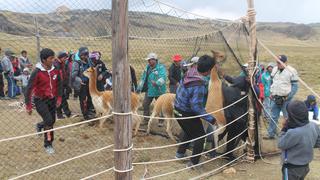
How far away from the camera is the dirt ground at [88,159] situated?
569cm

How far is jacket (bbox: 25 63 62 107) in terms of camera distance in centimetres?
570

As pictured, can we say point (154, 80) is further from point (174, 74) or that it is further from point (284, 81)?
point (284, 81)

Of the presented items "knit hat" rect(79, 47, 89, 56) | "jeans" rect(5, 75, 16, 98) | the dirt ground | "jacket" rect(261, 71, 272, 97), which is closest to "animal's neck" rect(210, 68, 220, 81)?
the dirt ground

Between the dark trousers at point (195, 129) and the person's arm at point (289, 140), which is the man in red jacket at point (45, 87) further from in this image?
the person's arm at point (289, 140)

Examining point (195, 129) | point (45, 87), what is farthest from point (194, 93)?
point (45, 87)

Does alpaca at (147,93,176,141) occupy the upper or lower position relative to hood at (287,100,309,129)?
lower

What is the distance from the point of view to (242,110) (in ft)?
21.2

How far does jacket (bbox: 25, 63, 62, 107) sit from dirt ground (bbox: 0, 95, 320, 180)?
2.98 feet

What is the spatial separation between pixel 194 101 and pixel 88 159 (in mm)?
1931

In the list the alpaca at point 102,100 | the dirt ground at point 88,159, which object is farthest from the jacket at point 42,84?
the alpaca at point 102,100

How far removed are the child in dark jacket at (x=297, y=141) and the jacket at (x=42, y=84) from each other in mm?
3308

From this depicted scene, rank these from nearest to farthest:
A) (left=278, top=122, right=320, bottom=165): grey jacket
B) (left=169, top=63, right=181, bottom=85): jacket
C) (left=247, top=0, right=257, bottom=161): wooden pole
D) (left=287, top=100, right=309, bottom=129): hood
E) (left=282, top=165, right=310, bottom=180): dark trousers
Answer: (left=287, top=100, right=309, bottom=129): hood → (left=278, top=122, right=320, bottom=165): grey jacket → (left=282, top=165, right=310, bottom=180): dark trousers → (left=247, top=0, right=257, bottom=161): wooden pole → (left=169, top=63, right=181, bottom=85): jacket

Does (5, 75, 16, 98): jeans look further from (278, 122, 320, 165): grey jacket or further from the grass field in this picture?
(278, 122, 320, 165): grey jacket

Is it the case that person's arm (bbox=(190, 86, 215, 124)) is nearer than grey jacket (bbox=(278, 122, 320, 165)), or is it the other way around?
grey jacket (bbox=(278, 122, 320, 165))
